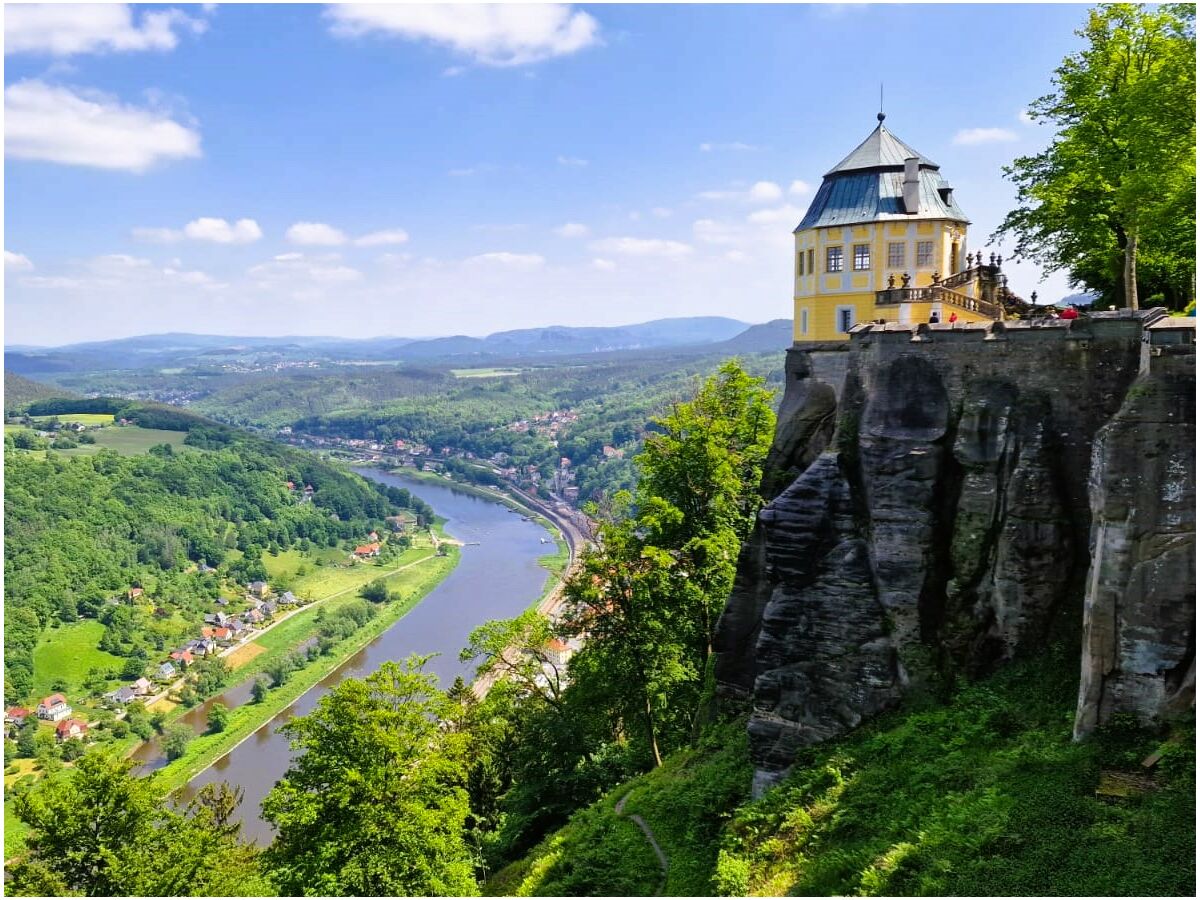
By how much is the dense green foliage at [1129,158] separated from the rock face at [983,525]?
6405 mm

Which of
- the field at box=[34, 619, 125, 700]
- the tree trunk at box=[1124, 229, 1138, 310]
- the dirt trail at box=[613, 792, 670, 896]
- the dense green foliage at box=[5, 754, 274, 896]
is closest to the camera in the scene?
the dirt trail at box=[613, 792, 670, 896]

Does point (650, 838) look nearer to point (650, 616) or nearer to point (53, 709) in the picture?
point (650, 616)

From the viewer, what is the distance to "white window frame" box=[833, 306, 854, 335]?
77.6 feet

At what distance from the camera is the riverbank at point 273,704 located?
5838cm

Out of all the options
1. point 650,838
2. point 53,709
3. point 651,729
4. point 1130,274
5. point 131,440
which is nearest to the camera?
point 650,838

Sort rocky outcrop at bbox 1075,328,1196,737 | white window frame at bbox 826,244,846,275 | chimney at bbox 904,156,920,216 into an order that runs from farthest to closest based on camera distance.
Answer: white window frame at bbox 826,244,846,275
chimney at bbox 904,156,920,216
rocky outcrop at bbox 1075,328,1196,737

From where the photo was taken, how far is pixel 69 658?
80.1 meters

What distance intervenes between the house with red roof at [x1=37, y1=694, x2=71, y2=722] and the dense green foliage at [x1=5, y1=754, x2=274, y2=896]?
5597 centimetres

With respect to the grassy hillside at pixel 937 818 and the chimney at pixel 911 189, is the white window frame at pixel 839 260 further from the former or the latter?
the grassy hillside at pixel 937 818

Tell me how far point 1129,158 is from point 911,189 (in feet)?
17.6

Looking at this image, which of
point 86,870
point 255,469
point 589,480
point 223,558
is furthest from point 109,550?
point 86,870

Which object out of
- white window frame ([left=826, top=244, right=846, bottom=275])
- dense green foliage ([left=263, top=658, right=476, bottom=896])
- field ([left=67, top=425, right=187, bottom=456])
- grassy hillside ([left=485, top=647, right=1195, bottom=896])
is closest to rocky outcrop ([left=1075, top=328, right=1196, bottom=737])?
grassy hillside ([left=485, top=647, right=1195, bottom=896])

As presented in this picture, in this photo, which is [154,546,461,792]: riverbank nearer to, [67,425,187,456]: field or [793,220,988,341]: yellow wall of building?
[793,220,988,341]: yellow wall of building

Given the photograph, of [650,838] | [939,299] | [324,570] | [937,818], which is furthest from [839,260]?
[324,570]
